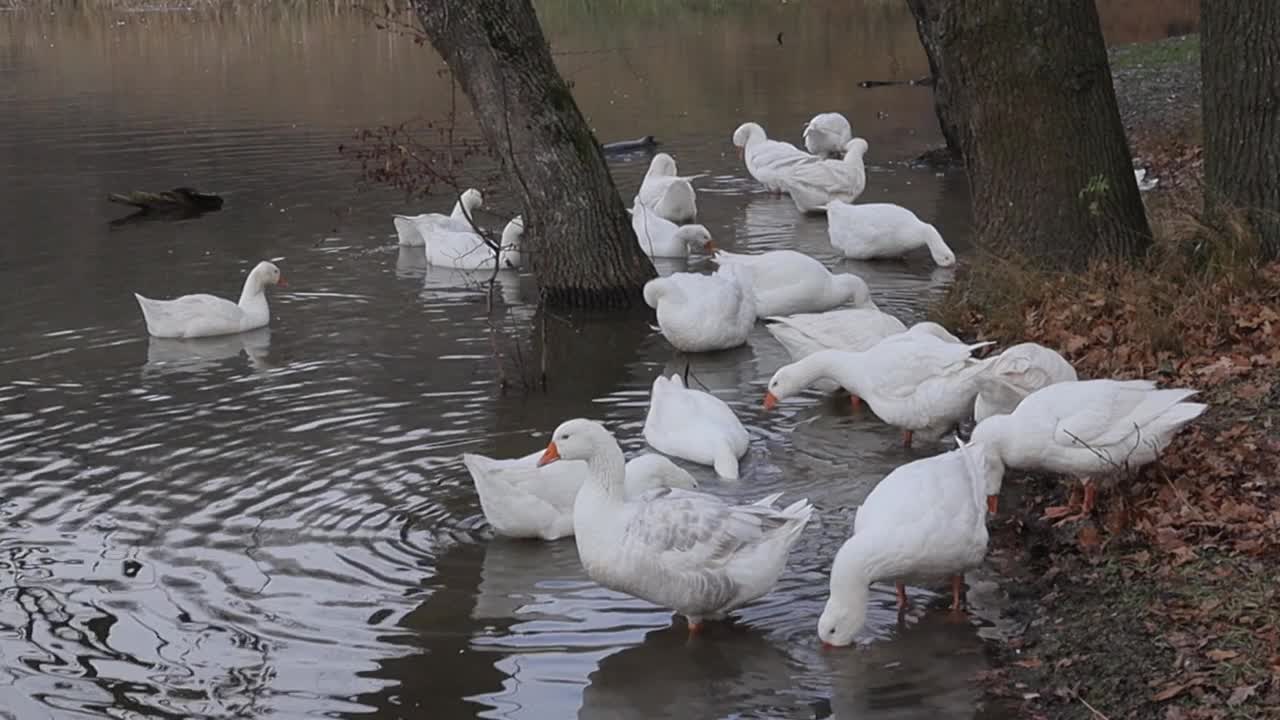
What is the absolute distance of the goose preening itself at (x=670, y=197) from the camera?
17.2 m

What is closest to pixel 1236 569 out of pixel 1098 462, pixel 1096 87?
pixel 1098 462

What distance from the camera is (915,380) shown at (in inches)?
359

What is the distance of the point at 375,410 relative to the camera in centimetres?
1062

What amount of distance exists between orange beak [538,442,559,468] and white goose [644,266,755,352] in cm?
447

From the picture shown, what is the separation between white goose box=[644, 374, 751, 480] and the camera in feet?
29.3

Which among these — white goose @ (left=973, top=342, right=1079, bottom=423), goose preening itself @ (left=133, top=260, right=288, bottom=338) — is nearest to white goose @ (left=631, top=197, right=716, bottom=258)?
goose preening itself @ (left=133, top=260, right=288, bottom=338)

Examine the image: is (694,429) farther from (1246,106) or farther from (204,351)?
(204,351)

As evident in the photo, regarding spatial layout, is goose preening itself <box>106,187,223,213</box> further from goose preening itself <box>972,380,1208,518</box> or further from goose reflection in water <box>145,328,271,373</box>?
goose preening itself <box>972,380,1208,518</box>

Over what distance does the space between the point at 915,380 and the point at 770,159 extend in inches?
399

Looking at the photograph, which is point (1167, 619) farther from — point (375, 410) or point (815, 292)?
point (815, 292)

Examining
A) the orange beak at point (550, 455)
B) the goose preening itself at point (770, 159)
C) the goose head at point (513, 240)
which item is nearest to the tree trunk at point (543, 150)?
the goose head at point (513, 240)

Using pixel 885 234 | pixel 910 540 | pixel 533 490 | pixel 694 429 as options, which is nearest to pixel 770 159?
pixel 885 234

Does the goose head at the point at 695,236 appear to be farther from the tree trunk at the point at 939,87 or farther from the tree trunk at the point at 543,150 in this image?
the tree trunk at the point at 939,87

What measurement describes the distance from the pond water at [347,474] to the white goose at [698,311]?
22cm
